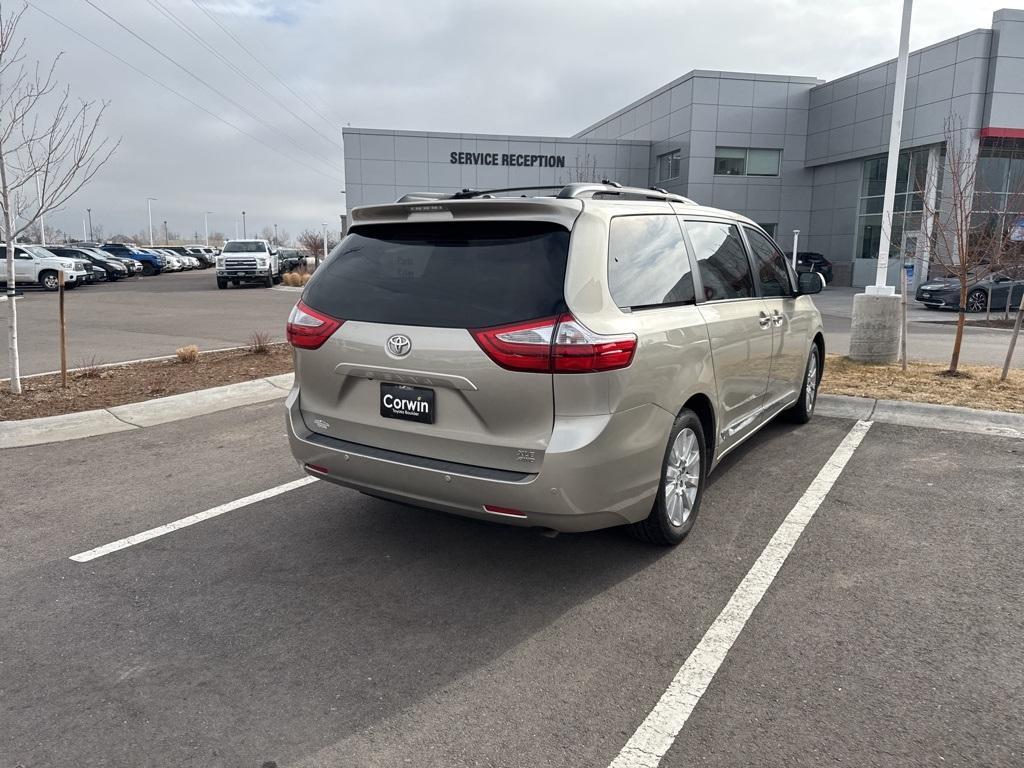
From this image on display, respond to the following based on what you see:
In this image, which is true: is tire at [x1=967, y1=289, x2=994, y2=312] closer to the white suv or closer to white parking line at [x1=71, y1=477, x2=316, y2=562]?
white parking line at [x1=71, y1=477, x2=316, y2=562]

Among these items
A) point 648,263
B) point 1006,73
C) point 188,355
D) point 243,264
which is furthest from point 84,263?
point 1006,73

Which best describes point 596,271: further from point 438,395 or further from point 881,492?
point 881,492

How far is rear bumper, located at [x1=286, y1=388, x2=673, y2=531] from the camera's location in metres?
3.32

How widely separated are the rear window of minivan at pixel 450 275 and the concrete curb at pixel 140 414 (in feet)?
13.3

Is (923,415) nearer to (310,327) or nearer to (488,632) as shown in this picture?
(488,632)

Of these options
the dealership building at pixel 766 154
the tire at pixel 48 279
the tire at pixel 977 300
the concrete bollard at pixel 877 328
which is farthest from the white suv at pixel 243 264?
the concrete bollard at pixel 877 328

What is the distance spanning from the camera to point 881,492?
5230 mm

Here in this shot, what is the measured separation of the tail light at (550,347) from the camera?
3277 mm

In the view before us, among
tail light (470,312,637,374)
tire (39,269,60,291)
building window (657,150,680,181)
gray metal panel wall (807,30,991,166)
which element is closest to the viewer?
tail light (470,312,637,374)

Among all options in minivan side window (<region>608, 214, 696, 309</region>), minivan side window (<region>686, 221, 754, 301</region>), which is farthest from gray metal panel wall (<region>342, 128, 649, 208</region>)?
minivan side window (<region>608, 214, 696, 309</region>)

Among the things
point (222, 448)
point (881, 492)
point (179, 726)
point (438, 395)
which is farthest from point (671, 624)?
point (222, 448)

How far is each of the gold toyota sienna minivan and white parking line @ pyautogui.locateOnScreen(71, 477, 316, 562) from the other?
3.79 ft

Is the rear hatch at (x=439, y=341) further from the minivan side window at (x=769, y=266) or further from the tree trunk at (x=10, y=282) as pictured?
the tree trunk at (x=10, y=282)

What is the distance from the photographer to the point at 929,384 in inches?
345
